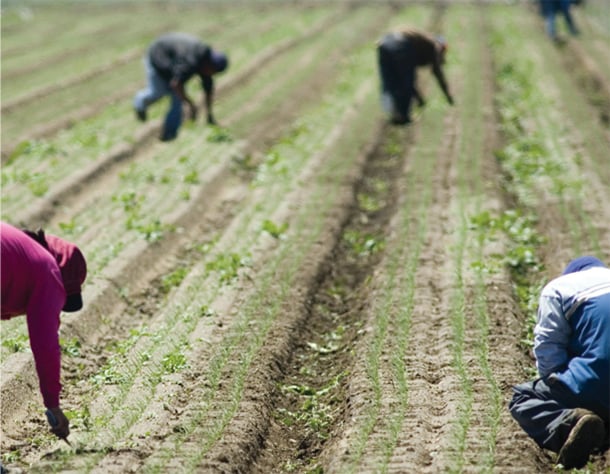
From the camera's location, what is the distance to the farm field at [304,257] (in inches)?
240

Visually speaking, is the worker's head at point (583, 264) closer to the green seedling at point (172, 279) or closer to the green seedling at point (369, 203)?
the green seedling at point (172, 279)

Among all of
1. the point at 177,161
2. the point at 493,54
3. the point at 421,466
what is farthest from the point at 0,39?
the point at 421,466

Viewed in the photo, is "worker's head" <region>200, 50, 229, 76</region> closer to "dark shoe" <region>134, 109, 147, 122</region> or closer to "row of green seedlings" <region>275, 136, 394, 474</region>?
"dark shoe" <region>134, 109, 147, 122</region>

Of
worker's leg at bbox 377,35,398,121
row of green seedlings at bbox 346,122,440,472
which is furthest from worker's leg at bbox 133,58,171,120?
row of green seedlings at bbox 346,122,440,472

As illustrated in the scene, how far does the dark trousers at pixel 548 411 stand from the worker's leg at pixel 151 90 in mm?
9232

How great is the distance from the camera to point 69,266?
5129 millimetres

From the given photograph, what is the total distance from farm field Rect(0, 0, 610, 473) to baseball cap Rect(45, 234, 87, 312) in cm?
105

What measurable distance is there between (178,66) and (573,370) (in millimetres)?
8995

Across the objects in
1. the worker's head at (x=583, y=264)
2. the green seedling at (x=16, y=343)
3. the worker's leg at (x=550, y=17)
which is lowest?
the worker's leg at (x=550, y=17)

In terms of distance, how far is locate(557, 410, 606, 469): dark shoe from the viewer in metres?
5.42

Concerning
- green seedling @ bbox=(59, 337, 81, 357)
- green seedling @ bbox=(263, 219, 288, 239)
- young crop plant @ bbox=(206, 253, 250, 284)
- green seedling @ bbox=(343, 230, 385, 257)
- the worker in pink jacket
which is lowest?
green seedling @ bbox=(343, 230, 385, 257)

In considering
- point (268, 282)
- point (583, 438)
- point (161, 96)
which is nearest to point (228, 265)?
point (268, 282)

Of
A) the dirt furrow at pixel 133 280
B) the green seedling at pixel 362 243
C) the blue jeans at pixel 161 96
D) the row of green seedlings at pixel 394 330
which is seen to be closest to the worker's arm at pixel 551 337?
the row of green seedlings at pixel 394 330

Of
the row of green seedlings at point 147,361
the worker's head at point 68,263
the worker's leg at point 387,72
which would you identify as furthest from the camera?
the worker's leg at point 387,72
